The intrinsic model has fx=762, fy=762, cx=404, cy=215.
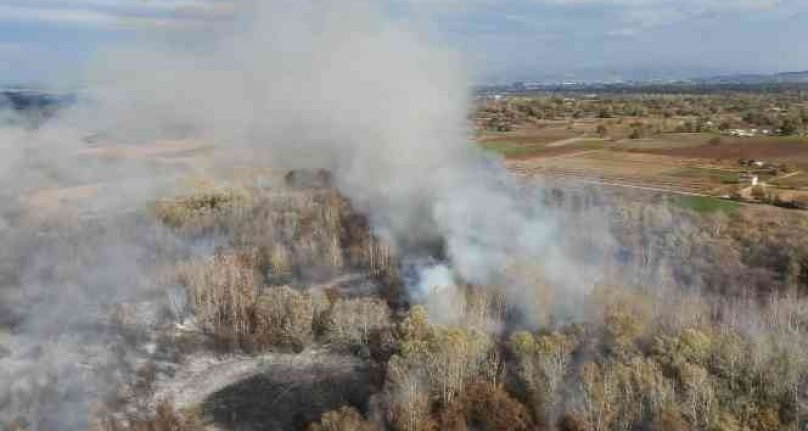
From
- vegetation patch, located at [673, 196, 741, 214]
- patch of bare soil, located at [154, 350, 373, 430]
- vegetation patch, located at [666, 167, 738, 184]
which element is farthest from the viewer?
vegetation patch, located at [666, 167, 738, 184]

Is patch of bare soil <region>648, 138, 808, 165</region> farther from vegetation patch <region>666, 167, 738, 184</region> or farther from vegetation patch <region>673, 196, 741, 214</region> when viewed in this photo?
vegetation patch <region>673, 196, 741, 214</region>

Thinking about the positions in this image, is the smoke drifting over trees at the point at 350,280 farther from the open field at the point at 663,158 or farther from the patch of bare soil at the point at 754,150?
the patch of bare soil at the point at 754,150

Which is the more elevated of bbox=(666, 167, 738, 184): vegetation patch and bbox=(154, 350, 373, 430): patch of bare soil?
bbox=(666, 167, 738, 184): vegetation patch

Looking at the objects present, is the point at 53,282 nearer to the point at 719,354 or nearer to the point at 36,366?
the point at 36,366

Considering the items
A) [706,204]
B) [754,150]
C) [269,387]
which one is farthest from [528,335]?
[754,150]

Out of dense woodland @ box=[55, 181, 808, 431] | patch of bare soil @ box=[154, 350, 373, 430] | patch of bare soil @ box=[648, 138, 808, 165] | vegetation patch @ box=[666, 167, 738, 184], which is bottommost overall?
patch of bare soil @ box=[154, 350, 373, 430]

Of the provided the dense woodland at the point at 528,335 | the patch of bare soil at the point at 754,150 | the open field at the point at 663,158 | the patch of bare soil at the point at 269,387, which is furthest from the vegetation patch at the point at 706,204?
the patch of bare soil at the point at 269,387

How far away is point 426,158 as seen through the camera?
35094mm

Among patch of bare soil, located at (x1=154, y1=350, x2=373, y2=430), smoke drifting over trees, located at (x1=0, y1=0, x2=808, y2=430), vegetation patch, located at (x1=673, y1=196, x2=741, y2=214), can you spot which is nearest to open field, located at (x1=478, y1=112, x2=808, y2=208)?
vegetation patch, located at (x1=673, y1=196, x2=741, y2=214)

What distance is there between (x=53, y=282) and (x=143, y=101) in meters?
9.49

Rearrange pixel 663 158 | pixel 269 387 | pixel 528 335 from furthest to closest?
pixel 663 158
pixel 269 387
pixel 528 335

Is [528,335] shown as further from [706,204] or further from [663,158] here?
[663,158]

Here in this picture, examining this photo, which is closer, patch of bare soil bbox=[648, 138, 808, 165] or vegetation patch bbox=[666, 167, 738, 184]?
vegetation patch bbox=[666, 167, 738, 184]

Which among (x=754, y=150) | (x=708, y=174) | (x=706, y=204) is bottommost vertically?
(x=706, y=204)
